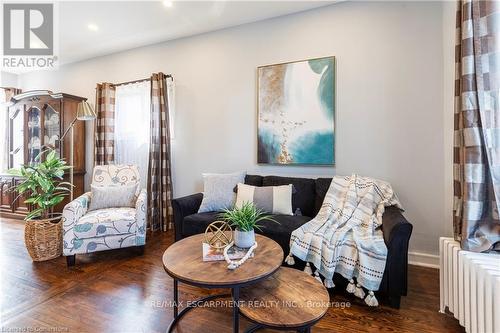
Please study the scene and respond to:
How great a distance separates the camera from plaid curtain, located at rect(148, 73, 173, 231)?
3.31 meters

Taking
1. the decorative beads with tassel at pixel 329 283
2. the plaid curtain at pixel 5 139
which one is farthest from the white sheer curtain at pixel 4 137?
the decorative beads with tassel at pixel 329 283

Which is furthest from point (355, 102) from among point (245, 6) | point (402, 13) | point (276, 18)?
point (245, 6)

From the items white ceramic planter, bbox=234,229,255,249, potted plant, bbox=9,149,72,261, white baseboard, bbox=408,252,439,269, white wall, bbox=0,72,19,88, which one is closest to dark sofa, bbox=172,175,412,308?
white ceramic planter, bbox=234,229,255,249

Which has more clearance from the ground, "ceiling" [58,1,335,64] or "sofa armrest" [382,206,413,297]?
"ceiling" [58,1,335,64]

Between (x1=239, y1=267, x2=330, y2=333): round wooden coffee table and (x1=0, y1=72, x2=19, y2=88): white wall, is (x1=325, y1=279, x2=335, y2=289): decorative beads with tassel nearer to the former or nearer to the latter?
(x1=239, y1=267, x2=330, y2=333): round wooden coffee table

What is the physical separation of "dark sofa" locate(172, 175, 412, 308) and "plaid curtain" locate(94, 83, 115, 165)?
→ 6.40 ft

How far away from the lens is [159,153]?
332 cm

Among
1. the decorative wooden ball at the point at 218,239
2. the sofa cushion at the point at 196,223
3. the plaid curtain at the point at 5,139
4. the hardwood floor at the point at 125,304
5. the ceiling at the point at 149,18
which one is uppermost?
the ceiling at the point at 149,18

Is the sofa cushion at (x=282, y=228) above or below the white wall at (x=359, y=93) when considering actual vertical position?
below

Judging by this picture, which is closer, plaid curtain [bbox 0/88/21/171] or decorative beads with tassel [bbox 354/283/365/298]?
decorative beads with tassel [bbox 354/283/365/298]

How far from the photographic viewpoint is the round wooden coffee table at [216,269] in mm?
1178

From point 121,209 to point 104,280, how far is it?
2.64 ft

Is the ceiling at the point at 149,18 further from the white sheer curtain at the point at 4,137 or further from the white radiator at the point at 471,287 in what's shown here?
the white radiator at the point at 471,287

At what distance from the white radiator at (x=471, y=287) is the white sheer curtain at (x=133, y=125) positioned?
3.49 metres
